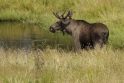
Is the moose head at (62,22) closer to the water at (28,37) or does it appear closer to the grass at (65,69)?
the water at (28,37)

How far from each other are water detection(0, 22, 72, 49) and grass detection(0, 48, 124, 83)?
580cm

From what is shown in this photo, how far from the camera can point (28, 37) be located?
19.2m

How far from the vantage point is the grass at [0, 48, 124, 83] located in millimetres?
7621

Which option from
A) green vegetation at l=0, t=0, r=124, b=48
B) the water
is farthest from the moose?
the water

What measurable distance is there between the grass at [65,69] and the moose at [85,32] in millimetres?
2745

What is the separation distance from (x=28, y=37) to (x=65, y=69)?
10.8 metres

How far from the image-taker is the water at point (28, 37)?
53.9ft

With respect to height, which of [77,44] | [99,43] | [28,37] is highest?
[99,43]

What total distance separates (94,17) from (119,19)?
2.00 meters

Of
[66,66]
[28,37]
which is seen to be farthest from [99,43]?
[28,37]

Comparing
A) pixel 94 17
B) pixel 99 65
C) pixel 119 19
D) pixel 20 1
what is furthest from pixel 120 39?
pixel 20 1

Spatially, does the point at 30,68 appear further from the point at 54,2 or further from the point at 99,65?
the point at 54,2

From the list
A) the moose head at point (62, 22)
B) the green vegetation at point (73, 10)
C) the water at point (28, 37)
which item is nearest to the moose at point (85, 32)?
the moose head at point (62, 22)

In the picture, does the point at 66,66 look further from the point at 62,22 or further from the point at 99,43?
the point at 62,22
